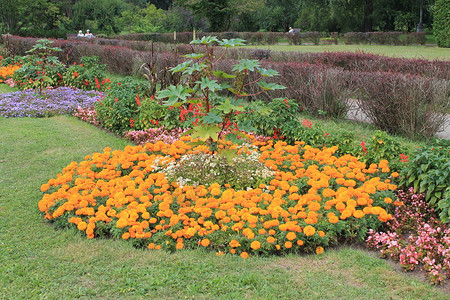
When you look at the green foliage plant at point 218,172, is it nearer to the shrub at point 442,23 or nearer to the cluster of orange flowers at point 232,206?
the cluster of orange flowers at point 232,206

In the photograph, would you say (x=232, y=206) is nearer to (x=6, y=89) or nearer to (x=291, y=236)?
(x=291, y=236)

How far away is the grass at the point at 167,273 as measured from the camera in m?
3.01

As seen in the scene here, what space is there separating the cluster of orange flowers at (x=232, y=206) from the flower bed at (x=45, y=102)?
4.38 meters

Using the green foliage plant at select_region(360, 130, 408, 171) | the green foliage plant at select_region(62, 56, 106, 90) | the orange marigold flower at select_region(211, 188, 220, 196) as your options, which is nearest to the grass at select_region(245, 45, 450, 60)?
the green foliage plant at select_region(62, 56, 106, 90)

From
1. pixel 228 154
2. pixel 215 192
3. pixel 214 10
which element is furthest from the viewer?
pixel 214 10

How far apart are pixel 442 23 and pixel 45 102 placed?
79.9 ft

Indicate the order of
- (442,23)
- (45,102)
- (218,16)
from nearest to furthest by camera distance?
(45,102) → (442,23) → (218,16)

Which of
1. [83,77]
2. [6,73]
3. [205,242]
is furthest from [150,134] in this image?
[6,73]

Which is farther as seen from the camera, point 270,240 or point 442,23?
point 442,23

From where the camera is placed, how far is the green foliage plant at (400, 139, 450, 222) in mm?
3716

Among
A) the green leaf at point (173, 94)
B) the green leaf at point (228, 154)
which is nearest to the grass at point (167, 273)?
the green leaf at point (228, 154)

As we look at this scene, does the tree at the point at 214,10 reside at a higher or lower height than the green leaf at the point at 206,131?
higher

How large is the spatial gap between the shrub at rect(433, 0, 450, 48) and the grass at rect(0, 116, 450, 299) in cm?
2563

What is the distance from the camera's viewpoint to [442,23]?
82.6ft
